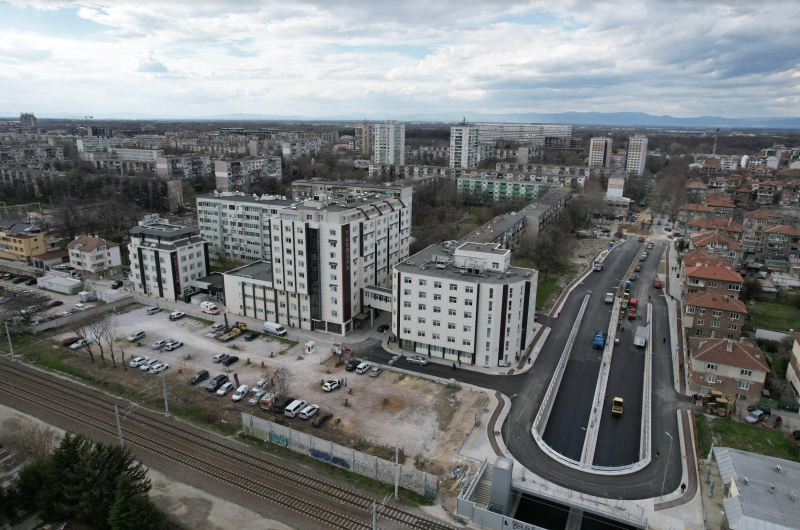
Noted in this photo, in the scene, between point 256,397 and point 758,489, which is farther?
point 256,397

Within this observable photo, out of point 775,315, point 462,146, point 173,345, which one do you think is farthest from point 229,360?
point 462,146

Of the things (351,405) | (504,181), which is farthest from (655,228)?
(351,405)

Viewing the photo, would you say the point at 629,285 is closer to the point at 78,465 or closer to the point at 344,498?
the point at 344,498

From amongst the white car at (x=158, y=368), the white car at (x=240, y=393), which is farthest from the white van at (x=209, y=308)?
the white car at (x=240, y=393)

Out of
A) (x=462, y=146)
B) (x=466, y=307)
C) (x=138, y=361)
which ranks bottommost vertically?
(x=138, y=361)

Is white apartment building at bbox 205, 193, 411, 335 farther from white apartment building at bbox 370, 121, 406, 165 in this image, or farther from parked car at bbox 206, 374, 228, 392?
white apartment building at bbox 370, 121, 406, 165

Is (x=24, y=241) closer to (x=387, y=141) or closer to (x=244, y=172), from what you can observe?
(x=244, y=172)

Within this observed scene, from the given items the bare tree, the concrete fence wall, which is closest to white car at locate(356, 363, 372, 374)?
the bare tree
